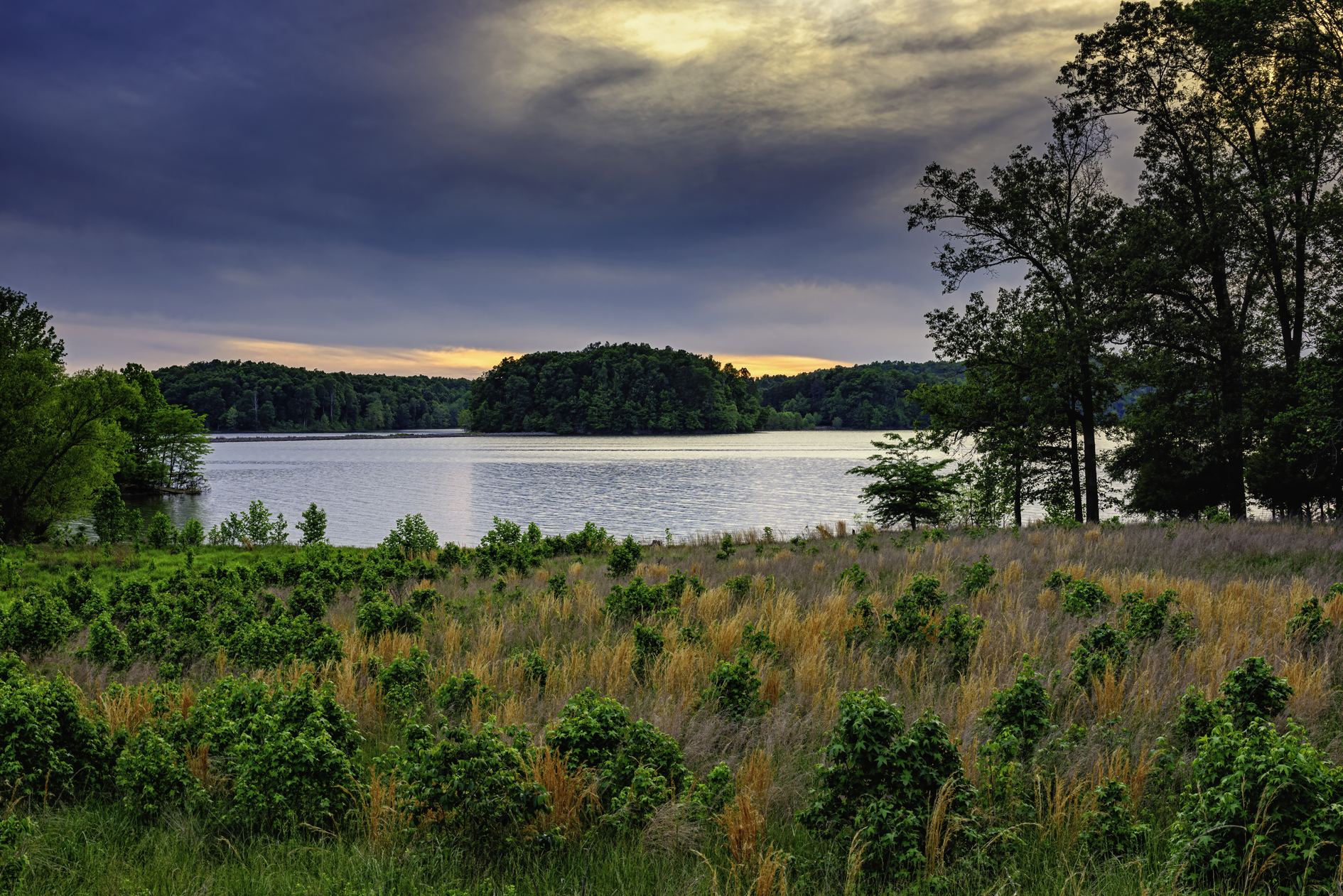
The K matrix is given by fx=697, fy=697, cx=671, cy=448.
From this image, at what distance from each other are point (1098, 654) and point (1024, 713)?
186 cm

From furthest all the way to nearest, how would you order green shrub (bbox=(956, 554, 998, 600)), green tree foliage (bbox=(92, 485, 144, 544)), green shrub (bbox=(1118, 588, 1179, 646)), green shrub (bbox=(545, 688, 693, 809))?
green tree foliage (bbox=(92, 485, 144, 544)) → green shrub (bbox=(956, 554, 998, 600)) → green shrub (bbox=(1118, 588, 1179, 646)) → green shrub (bbox=(545, 688, 693, 809))

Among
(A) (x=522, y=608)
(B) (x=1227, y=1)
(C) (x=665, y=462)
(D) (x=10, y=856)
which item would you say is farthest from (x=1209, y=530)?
(C) (x=665, y=462)

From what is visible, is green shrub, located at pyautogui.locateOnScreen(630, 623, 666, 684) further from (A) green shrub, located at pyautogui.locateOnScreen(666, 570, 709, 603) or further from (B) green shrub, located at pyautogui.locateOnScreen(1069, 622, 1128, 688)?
(B) green shrub, located at pyautogui.locateOnScreen(1069, 622, 1128, 688)

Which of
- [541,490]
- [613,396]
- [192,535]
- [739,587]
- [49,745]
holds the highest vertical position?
[613,396]

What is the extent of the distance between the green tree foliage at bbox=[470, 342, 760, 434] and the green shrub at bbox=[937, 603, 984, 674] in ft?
549

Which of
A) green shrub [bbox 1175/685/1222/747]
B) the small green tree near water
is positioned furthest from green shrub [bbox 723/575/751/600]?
the small green tree near water

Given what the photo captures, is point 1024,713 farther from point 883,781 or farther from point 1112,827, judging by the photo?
point 883,781

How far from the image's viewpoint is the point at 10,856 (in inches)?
137

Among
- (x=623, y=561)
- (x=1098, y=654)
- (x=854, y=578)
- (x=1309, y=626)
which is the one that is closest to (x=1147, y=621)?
(x=1309, y=626)

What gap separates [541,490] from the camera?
57.1 m

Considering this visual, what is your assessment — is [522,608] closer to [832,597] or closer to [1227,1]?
[832,597]

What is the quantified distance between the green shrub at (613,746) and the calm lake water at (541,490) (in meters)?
23.2

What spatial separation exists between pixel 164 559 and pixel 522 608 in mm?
16451

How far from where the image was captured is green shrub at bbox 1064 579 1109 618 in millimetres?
8273
